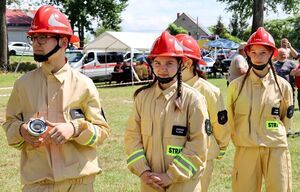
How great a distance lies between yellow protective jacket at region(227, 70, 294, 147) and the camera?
438cm

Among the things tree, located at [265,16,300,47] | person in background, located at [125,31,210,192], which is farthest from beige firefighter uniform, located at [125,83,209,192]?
tree, located at [265,16,300,47]

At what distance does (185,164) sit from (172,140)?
0.61 feet

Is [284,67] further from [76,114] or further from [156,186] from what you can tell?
[76,114]

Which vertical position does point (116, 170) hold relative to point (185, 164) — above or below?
below

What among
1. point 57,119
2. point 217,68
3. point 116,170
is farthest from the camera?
point 217,68

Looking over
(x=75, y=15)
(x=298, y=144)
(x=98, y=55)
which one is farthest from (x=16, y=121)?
(x=75, y=15)

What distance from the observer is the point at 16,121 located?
320cm

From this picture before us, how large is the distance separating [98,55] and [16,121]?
72.8 ft

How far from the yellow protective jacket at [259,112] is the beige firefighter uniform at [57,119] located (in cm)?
162

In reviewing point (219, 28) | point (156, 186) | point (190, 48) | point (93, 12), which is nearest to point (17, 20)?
point (93, 12)

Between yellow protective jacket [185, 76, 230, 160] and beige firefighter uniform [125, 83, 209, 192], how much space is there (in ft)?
2.38

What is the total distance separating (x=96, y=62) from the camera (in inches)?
976

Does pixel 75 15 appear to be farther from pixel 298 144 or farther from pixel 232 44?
pixel 298 144

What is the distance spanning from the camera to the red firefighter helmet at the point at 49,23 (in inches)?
126
